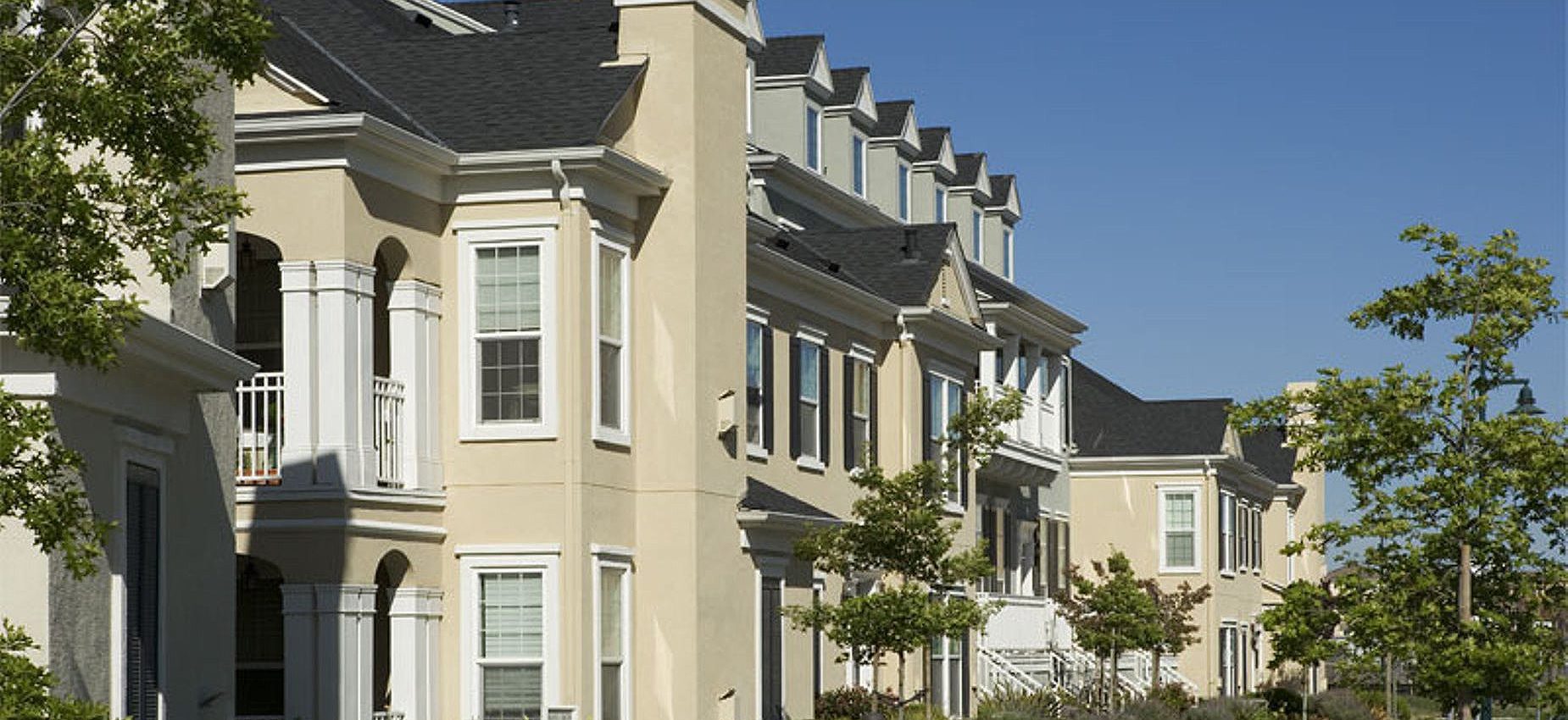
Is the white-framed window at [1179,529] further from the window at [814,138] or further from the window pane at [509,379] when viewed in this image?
the window pane at [509,379]

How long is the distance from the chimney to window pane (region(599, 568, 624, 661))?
47.5 ft

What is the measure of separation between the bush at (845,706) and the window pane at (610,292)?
30.3 ft

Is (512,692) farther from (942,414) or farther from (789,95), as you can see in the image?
(789,95)

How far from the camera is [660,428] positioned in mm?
29625

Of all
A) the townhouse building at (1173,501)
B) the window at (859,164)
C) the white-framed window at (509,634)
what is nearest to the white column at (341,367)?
the white-framed window at (509,634)

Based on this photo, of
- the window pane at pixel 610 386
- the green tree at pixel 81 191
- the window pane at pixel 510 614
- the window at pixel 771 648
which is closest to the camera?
the green tree at pixel 81 191

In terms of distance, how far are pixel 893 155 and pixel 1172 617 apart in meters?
12.3

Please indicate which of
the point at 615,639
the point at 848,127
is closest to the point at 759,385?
the point at 615,639

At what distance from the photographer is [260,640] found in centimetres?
2864

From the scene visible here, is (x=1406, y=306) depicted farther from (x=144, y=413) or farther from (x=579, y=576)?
(x=144, y=413)

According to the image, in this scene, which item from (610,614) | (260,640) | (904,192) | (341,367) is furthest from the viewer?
(904,192)

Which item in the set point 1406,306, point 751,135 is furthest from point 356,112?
point 751,135

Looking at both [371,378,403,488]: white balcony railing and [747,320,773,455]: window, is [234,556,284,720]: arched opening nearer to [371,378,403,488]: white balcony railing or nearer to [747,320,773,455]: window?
[371,378,403,488]: white balcony railing

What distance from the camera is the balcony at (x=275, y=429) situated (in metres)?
26.6
